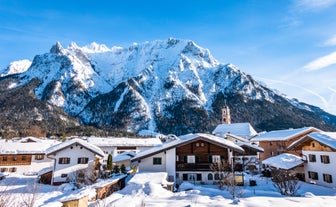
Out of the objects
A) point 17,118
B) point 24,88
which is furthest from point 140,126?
point 24,88

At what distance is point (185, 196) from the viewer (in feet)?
65.4

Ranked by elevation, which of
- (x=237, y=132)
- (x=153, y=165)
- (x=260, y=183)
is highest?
(x=237, y=132)

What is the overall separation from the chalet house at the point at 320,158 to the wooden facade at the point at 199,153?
10941mm

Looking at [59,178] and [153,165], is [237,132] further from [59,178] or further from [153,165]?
[59,178]

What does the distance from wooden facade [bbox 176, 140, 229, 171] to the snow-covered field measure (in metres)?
4.58

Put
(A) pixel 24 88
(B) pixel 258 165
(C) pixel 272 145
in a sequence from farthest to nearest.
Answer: (A) pixel 24 88, (C) pixel 272 145, (B) pixel 258 165

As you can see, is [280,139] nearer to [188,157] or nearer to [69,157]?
[188,157]

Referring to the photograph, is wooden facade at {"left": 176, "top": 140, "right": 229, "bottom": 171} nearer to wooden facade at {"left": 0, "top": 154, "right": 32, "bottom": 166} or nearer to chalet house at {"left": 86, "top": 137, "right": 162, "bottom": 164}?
chalet house at {"left": 86, "top": 137, "right": 162, "bottom": 164}

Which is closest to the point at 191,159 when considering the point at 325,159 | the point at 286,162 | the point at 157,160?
the point at 157,160

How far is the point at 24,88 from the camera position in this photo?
19738cm

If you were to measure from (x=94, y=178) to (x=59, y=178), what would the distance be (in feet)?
22.5

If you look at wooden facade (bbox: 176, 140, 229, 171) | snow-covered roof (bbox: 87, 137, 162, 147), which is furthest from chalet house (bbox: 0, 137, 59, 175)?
wooden facade (bbox: 176, 140, 229, 171)

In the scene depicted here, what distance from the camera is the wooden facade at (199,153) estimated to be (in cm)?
3077

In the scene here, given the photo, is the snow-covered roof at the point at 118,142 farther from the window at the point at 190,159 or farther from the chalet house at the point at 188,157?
the window at the point at 190,159
